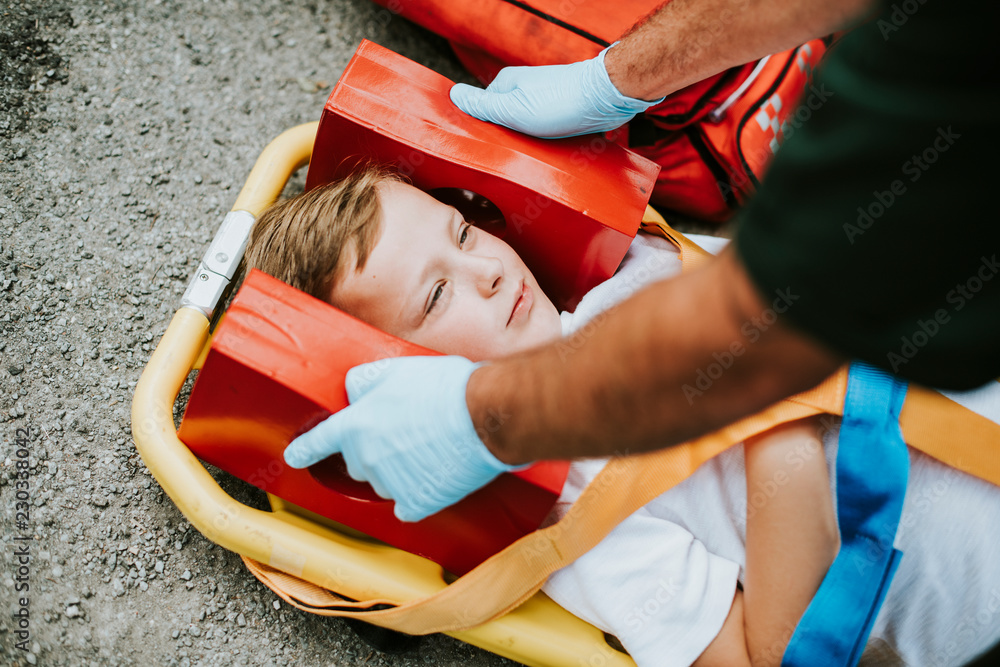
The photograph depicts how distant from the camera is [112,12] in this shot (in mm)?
1263

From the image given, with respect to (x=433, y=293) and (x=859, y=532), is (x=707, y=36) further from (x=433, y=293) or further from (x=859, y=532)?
(x=859, y=532)

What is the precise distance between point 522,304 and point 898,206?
559 mm

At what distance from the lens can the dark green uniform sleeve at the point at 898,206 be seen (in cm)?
34

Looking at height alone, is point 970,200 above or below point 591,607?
above

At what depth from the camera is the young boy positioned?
2.59 feet

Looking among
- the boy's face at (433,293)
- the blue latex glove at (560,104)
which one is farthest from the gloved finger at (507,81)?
the boy's face at (433,293)

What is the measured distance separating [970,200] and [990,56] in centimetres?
7

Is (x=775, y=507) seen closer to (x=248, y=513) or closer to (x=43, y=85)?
(x=248, y=513)

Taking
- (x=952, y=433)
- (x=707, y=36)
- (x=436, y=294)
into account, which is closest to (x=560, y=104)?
(x=707, y=36)

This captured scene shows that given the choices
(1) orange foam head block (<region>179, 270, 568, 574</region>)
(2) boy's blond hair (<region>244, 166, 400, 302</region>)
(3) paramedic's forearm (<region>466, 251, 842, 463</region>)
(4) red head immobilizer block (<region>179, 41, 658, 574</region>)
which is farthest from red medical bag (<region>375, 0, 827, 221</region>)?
(3) paramedic's forearm (<region>466, 251, 842, 463</region>)

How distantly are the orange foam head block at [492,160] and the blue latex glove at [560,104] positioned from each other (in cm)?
2

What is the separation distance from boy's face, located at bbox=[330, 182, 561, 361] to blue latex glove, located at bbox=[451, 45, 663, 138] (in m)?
0.20

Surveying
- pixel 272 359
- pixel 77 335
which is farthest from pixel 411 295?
A: pixel 77 335

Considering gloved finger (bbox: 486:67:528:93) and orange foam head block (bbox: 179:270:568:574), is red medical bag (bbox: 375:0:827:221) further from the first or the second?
orange foam head block (bbox: 179:270:568:574)
